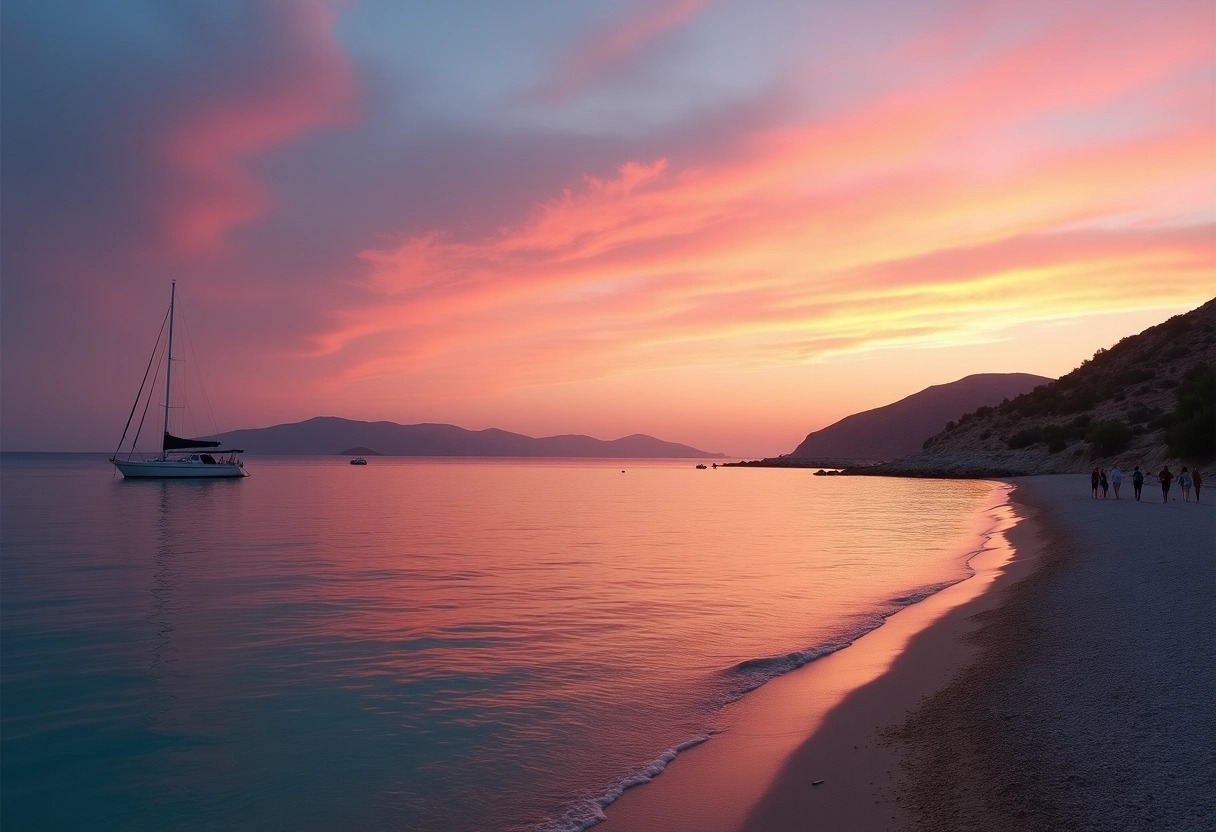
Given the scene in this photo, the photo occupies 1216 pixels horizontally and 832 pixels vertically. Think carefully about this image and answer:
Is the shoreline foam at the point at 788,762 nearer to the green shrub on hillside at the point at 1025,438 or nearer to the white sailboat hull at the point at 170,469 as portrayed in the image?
the white sailboat hull at the point at 170,469

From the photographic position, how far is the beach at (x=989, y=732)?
19.4 ft

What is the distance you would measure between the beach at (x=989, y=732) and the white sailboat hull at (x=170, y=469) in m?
76.2

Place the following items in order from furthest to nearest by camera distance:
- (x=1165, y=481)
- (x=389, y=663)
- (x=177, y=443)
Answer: (x=177, y=443)
(x=1165, y=481)
(x=389, y=663)

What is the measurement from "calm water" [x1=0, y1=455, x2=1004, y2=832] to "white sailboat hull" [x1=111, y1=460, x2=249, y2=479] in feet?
156

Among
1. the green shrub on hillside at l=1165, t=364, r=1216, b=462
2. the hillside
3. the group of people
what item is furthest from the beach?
the hillside

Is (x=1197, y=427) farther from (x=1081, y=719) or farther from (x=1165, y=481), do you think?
(x=1081, y=719)

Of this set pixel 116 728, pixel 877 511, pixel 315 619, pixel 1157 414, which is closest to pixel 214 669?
pixel 116 728

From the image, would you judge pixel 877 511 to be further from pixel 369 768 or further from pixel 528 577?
pixel 369 768

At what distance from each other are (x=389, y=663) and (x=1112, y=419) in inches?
3189

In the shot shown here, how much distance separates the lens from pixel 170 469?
7500cm

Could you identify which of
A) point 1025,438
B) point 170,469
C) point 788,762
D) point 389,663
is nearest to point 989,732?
point 788,762

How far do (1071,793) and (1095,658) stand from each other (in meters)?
4.35

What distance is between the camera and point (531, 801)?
7.35 meters

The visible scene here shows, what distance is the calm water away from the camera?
7688 mm
